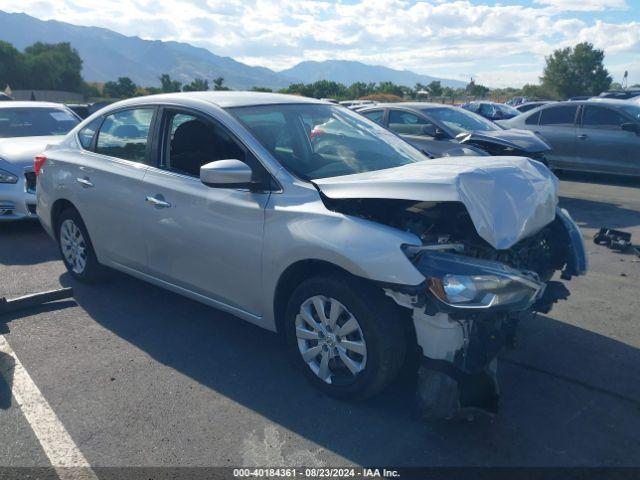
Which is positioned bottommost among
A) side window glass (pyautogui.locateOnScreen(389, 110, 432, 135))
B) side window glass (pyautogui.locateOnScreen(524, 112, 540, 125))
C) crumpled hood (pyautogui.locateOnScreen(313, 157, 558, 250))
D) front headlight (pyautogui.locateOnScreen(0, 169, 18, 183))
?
front headlight (pyautogui.locateOnScreen(0, 169, 18, 183))

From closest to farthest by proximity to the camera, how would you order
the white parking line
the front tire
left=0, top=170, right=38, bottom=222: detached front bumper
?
the white parking line < the front tire < left=0, top=170, right=38, bottom=222: detached front bumper

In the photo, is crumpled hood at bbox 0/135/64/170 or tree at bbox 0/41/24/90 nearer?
crumpled hood at bbox 0/135/64/170

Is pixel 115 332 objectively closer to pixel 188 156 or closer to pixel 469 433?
pixel 188 156

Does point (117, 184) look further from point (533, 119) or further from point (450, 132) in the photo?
point (533, 119)

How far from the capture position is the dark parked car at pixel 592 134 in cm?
1123

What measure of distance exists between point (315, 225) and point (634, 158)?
9786 millimetres

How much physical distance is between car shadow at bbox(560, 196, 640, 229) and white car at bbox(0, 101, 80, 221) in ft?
23.7

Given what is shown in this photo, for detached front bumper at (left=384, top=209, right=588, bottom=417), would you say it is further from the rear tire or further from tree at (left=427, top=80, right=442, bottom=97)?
tree at (left=427, top=80, right=442, bottom=97)

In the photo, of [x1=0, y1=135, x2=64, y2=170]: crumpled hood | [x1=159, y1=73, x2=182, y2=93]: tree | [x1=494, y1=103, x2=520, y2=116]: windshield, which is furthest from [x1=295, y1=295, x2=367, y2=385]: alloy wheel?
[x1=159, y1=73, x2=182, y2=93]: tree

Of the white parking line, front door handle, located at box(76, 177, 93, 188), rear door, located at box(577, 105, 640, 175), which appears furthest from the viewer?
rear door, located at box(577, 105, 640, 175)

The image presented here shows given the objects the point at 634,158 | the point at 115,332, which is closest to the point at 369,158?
the point at 115,332

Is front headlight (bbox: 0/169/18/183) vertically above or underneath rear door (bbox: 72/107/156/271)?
underneath

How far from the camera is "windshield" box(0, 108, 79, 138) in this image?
8.83 meters

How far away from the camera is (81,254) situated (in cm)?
551
